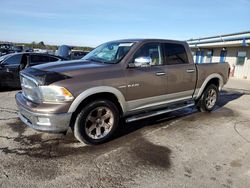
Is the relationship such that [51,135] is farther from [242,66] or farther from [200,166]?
[242,66]

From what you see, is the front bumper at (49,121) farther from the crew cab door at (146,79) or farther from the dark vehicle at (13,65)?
the dark vehicle at (13,65)

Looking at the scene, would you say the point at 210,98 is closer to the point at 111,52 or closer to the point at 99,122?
the point at 111,52

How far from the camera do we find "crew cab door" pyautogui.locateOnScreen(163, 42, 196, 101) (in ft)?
17.3

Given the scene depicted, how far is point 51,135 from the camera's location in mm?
4707

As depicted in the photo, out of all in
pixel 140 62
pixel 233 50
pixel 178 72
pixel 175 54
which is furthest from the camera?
pixel 233 50

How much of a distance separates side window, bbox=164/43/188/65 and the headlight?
8.25 ft

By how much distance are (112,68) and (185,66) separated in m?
2.09

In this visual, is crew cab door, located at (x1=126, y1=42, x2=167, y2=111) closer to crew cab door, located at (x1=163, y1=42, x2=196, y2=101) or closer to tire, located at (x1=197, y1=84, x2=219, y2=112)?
crew cab door, located at (x1=163, y1=42, x2=196, y2=101)

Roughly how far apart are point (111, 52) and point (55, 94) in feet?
6.06

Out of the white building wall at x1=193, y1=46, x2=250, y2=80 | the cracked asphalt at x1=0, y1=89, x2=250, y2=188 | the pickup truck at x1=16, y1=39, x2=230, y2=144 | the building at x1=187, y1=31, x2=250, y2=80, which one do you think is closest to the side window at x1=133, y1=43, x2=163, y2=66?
the pickup truck at x1=16, y1=39, x2=230, y2=144

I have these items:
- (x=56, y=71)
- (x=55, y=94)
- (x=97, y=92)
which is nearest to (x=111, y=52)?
(x=97, y=92)

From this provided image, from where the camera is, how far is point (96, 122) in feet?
14.1

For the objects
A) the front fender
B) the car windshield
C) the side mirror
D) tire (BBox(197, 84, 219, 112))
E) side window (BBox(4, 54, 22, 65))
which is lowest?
tire (BBox(197, 84, 219, 112))

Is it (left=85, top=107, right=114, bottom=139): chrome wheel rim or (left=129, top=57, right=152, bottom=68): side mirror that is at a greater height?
(left=129, top=57, right=152, bottom=68): side mirror
